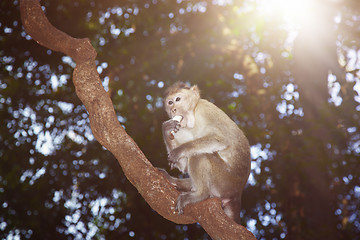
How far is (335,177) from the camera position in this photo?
248 inches

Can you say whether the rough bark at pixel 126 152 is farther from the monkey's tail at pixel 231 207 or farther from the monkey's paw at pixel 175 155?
the monkey's tail at pixel 231 207

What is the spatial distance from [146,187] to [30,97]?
4.84 meters

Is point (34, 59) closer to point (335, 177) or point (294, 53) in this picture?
point (294, 53)

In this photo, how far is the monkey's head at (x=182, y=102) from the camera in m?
4.44

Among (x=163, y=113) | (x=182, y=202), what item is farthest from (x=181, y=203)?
(x=163, y=113)

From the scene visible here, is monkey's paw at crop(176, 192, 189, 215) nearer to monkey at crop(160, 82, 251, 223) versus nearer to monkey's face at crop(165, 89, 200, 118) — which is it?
monkey at crop(160, 82, 251, 223)

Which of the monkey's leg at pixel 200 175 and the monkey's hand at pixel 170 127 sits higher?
the monkey's hand at pixel 170 127

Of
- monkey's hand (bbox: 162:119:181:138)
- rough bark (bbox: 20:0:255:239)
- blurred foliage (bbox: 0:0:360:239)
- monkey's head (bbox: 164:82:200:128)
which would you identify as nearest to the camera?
rough bark (bbox: 20:0:255:239)

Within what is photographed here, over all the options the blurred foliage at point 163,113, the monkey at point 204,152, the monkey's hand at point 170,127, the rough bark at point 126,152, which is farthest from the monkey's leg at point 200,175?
the blurred foliage at point 163,113

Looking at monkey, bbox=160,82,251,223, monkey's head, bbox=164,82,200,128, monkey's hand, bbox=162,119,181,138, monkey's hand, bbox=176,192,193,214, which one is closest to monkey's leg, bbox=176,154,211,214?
monkey, bbox=160,82,251,223

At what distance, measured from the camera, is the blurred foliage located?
6.32m

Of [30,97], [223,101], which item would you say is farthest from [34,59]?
[223,101]

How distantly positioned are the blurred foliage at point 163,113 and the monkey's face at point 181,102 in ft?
7.30

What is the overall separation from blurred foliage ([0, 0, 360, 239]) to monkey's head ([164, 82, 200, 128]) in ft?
7.21
